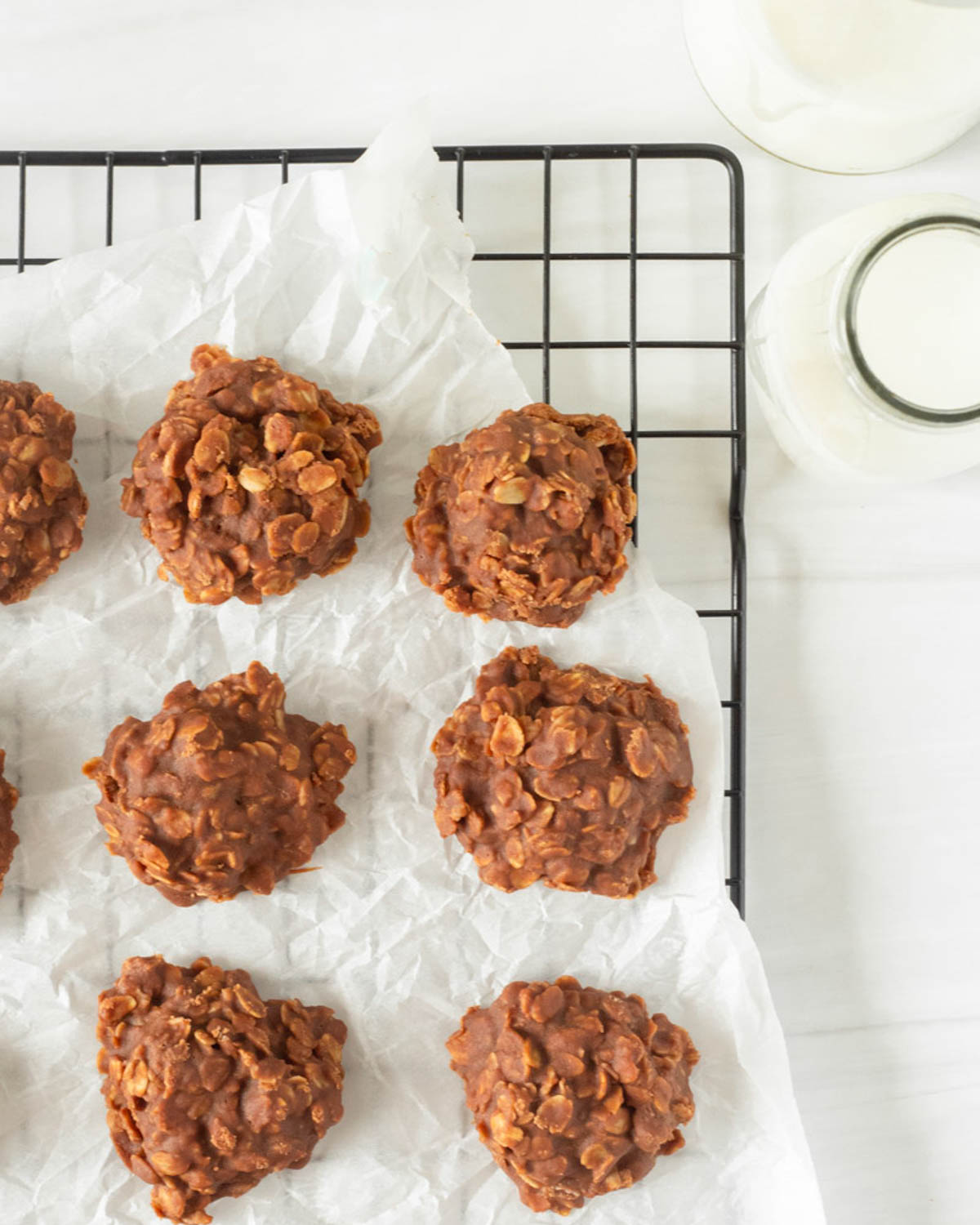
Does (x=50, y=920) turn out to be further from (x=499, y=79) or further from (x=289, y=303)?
(x=499, y=79)

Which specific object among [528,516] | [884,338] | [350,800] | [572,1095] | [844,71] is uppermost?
[844,71]

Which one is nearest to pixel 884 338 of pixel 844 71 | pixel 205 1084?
pixel 844 71

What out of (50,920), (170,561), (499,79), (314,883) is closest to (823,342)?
(499,79)

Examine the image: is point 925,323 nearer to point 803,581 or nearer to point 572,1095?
point 803,581

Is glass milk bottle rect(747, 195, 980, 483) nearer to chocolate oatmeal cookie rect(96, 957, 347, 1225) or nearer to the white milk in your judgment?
the white milk

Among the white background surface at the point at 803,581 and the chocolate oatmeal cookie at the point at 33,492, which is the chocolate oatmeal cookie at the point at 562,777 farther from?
the chocolate oatmeal cookie at the point at 33,492
